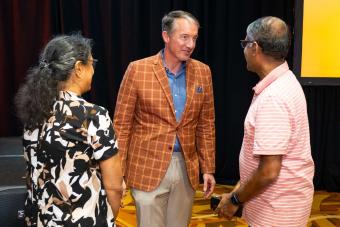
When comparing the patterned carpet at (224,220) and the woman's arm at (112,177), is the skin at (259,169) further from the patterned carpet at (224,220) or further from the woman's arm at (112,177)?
the patterned carpet at (224,220)

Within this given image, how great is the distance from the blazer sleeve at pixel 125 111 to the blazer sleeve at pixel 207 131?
14.4 inches

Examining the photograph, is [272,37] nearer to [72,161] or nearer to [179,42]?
[179,42]

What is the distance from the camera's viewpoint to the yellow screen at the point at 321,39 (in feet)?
10.5

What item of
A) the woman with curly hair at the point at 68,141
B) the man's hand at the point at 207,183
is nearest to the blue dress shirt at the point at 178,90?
the man's hand at the point at 207,183

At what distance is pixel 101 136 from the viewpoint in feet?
4.42

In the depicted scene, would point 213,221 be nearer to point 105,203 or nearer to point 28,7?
point 105,203

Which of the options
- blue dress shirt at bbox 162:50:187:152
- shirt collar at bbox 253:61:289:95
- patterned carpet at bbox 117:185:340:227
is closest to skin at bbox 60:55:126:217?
shirt collar at bbox 253:61:289:95

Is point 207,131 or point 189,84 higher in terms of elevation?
point 189,84

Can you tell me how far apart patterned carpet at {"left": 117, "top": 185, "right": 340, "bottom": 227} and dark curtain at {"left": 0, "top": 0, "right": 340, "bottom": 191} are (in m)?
0.38

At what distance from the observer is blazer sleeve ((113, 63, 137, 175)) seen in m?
2.04

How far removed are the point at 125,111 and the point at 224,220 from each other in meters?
1.80

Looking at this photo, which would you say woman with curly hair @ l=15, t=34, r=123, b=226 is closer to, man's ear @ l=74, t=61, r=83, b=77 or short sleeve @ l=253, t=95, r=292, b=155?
→ man's ear @ l=74, t=61, r=83, b=77

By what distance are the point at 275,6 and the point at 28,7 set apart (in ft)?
8.12

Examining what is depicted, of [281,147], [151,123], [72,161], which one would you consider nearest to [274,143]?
[281,147]
